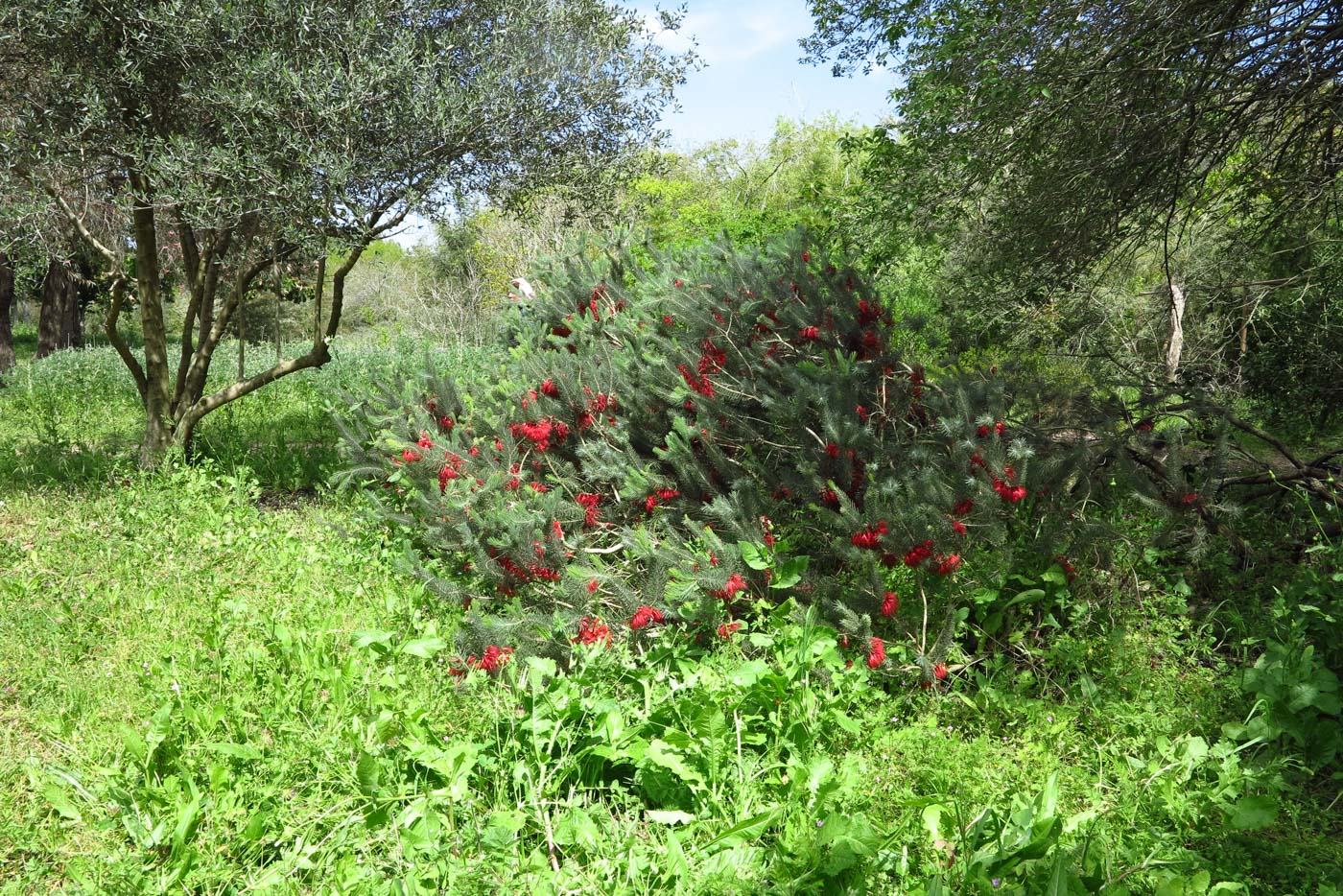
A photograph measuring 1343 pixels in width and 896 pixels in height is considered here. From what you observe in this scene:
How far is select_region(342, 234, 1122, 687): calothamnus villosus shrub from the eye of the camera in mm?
3180

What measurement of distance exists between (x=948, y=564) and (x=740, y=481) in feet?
3.05

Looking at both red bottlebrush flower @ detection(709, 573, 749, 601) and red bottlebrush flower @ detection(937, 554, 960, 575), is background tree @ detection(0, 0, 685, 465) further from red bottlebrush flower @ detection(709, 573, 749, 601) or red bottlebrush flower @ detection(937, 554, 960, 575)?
red bottlebrush flower @ detection(937, 554, 960, 575)

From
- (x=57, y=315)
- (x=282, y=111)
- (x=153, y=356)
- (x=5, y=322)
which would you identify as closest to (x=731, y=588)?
(x=282, y=111)

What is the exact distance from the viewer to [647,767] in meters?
2.63

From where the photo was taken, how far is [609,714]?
2633 millimetres

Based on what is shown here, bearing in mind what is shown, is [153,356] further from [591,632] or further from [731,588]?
[731,588]

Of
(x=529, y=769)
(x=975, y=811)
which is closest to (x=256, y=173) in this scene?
(x=529, y=769)

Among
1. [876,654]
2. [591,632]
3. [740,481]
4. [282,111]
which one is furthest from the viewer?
[282,111]

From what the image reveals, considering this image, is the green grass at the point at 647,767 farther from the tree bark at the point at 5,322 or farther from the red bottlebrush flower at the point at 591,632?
the tree bark at the point at 5,322

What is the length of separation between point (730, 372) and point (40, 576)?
13.3 feet

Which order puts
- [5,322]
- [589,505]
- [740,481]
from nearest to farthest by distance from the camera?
1. [740,481]
2. [589,505]
3. [5,322]

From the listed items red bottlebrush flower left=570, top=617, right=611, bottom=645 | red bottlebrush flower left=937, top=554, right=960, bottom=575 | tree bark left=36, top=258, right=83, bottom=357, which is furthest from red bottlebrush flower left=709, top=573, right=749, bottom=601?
tree bark left=36, top=258, right=83, bottom=357

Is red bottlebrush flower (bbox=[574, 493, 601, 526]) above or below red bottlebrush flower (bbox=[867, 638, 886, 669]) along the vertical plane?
above

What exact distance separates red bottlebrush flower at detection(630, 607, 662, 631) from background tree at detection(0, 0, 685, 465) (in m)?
3.77
